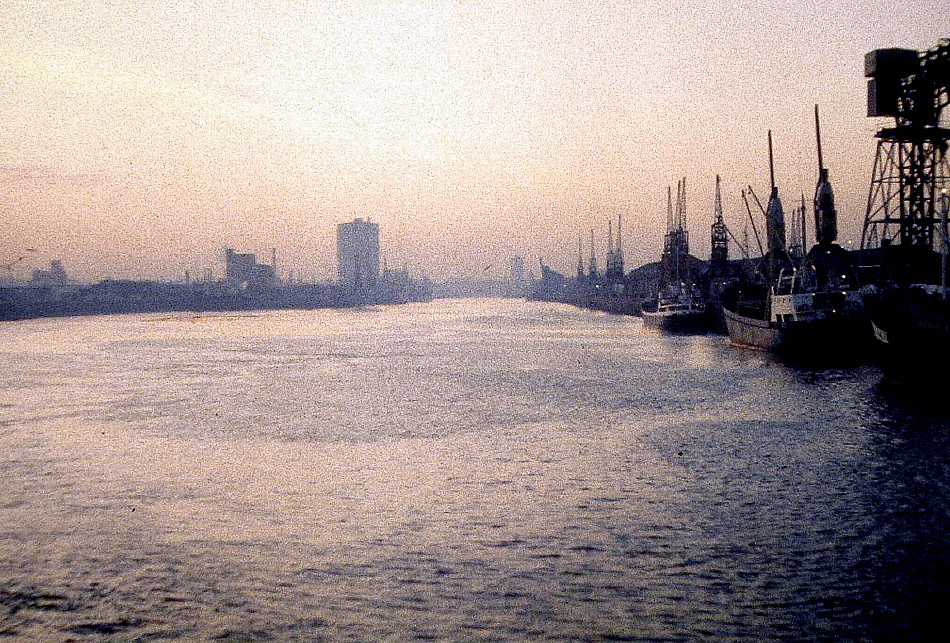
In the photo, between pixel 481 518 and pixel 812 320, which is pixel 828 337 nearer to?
pixel 812 320

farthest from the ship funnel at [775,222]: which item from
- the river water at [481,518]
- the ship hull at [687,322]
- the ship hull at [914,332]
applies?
the river water at [481,518]

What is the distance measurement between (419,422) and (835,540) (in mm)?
20790

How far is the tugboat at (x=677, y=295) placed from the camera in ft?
344

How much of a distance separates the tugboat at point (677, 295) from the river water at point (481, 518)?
6539cm

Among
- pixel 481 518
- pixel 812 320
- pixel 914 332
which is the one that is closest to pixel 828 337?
pixel 812 320

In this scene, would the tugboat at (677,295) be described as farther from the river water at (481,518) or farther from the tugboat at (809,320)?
the river water at (481,518)

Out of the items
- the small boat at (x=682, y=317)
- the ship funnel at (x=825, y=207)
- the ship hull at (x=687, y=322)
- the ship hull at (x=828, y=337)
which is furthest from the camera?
the small boat at (x=682, y=317)

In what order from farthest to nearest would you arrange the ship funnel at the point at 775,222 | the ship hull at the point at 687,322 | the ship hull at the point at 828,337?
the ship hull at the point at 687,322 < the ship funnel at the point at 775,222 < the ship hull at the point at 828,337

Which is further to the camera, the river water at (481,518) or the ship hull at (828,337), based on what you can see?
the ship hull at (828,337)

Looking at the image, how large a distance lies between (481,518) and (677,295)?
115 m

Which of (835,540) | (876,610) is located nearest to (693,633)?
(876,610)

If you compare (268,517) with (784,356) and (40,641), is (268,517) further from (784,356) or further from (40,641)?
(784,356)

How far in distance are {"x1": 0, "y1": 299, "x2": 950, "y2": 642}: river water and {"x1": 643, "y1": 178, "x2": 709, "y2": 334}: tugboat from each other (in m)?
65.4

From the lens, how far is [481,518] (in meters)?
18.4
